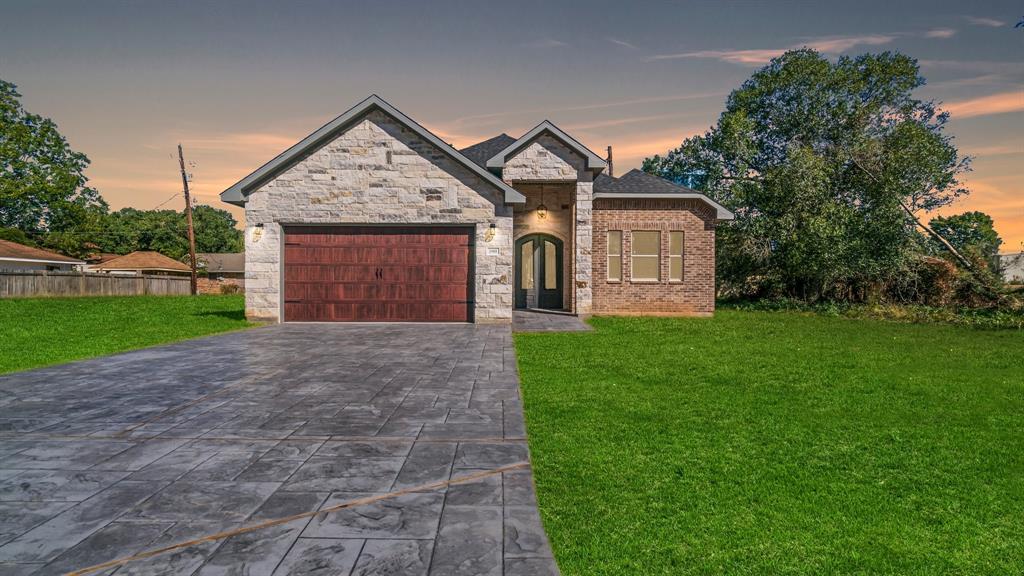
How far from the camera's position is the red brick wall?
59.4 ft

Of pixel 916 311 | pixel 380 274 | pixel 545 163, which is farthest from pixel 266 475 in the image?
pixel 916 311

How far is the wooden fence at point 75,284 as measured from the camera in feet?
77.9

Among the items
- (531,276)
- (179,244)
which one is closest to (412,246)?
(531,276)

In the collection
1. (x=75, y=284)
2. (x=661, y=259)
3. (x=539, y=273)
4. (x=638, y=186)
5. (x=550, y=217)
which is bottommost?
(x=75, y=284)

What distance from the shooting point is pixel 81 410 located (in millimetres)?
5652

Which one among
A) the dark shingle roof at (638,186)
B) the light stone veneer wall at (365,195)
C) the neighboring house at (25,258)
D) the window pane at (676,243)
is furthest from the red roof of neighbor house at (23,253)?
the window pane at (676,243)

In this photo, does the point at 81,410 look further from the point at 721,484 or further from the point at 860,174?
the point at 860,174

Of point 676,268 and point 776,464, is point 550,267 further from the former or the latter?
point 776,464

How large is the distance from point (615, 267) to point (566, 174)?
11.7ft

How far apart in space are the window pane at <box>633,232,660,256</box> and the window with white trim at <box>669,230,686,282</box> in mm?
489

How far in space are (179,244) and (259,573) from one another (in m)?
69.7

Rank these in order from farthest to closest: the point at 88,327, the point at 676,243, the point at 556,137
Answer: the point at 676,243 < the point at 556,137 < the point at 88,327

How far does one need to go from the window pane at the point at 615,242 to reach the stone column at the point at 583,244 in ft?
3.71

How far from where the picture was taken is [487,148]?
20.6 m
